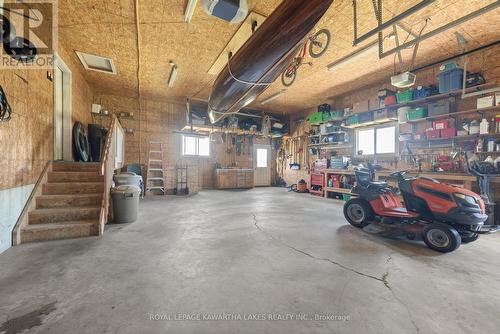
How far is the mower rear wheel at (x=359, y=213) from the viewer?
335 cm

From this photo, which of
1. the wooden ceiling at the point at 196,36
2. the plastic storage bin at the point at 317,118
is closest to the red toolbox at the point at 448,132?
the wooden ceiling at the point at 196,36

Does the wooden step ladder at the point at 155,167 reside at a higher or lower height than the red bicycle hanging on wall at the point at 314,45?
lower

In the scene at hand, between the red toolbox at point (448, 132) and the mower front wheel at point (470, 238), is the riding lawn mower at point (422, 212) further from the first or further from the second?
the red toolbox at point (448, 132)

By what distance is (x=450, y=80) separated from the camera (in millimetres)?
4234

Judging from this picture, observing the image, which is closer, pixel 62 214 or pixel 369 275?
pixel 369 275

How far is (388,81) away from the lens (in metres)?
5.68

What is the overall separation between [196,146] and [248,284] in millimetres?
7305

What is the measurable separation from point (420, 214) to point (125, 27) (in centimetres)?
539

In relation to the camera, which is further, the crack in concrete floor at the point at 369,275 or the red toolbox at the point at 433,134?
the red toolbox at the point at 433,134

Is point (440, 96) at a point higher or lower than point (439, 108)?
higher

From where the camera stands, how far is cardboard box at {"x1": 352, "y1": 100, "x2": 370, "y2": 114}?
590 cm

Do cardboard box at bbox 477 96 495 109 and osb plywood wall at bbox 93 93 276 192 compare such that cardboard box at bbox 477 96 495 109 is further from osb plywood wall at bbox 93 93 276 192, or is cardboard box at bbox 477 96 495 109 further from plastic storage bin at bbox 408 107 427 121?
osb plywood wall at bbox 93 93 276 192

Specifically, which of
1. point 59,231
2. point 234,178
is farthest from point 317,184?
point 59,231

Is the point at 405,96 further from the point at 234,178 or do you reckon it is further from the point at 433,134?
the point at 234,178
